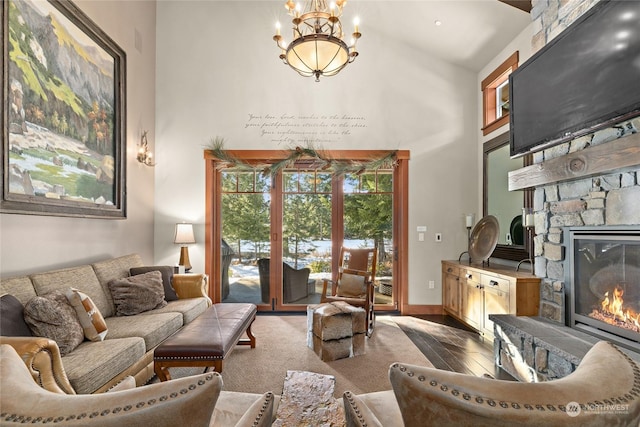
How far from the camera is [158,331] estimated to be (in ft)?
8.59

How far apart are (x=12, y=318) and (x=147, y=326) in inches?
34.3

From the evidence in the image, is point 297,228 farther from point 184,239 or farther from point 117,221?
point 117,221

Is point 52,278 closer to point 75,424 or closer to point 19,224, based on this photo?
point 19,224

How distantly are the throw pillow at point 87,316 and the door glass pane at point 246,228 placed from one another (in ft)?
7.68

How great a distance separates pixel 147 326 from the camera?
262 cm

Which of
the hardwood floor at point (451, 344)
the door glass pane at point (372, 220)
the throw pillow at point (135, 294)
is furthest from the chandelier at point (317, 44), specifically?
the hardwood floor at point (451, 344)

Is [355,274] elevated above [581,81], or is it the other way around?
[581,81]

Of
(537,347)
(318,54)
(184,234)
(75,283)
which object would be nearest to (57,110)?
(75,283)

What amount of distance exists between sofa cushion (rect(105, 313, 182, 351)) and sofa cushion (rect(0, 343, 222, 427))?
1998mm

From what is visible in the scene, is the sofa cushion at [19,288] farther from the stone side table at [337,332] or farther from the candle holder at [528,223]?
the candle holder at [528,223]

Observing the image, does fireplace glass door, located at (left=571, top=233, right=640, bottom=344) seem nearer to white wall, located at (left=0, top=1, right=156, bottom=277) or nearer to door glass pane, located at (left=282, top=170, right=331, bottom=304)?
door glass pane, located at (left=282, top=170, right=331, bottom=304)

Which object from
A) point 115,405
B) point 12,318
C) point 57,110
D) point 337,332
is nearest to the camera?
point 115,405

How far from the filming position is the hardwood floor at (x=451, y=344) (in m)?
2.85

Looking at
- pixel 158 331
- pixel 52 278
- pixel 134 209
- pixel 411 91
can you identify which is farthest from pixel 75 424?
pixel 411 91
